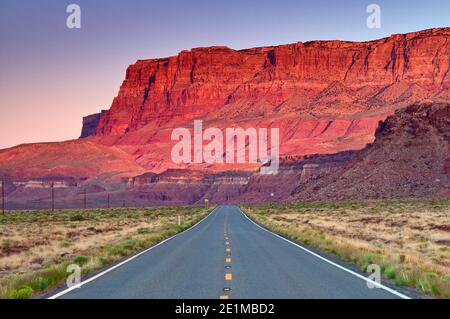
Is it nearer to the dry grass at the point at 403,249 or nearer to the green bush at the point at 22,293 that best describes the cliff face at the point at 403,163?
the dry grass at the point at 403,249

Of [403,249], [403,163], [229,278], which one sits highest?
[403,163]

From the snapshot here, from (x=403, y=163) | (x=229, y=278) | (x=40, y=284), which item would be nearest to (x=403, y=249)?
(x=229, y=278)

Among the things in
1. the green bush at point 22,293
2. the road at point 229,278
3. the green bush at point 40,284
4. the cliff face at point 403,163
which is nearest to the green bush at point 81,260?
the road at point 229,278

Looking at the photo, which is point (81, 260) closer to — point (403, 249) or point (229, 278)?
point (229, 278)

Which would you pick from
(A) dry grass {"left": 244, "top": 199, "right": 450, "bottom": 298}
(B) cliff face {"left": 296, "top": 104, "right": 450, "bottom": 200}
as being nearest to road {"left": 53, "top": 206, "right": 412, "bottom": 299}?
(A) dry grass {"left": 244, "top": 199, "right": 450, "bottom": 298}

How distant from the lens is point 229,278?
14586mm

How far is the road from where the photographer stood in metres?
12.2

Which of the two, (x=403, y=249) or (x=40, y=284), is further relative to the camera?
(x=403, y=249)

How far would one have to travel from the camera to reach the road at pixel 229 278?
12164mm

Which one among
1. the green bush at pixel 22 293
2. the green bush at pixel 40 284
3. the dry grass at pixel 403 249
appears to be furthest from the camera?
the dry grass at pixel 403 249

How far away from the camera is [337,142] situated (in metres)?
180
